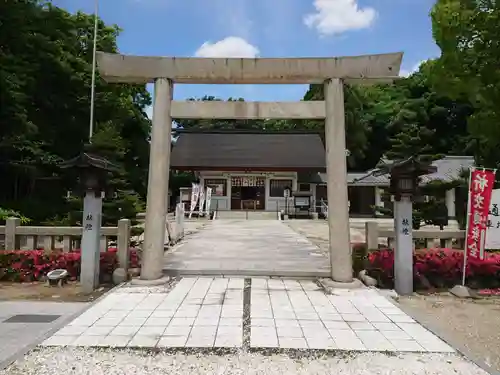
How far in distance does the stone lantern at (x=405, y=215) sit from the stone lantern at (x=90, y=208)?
5325 millimetres

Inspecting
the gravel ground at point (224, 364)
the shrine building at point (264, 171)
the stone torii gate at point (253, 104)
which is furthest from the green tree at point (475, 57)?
the shrine building at point (264, 171)

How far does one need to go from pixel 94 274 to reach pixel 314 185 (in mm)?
25351

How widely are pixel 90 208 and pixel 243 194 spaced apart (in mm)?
24151

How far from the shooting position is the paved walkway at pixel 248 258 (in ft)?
27.2

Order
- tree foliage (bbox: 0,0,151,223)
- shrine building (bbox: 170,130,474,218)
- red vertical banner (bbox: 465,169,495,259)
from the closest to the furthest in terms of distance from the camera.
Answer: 1. red vertical banner (bbox: 465,169,495,259)
2. tree foliage (bbox: 0,0,151,223)
3. shrine building (bbox: 170,130,474,218)

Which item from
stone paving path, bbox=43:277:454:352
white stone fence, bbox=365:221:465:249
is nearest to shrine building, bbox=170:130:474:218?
white stone fence, bbox=365:221:465:249

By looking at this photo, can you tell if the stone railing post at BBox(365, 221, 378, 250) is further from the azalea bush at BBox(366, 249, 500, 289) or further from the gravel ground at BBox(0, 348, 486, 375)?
the gravel ground at BBox(0, 348, 486, 375)

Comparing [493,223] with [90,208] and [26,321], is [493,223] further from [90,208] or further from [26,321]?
[26,321]

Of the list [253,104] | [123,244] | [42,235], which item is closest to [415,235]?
[253,104]

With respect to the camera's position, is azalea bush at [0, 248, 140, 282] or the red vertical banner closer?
the red vertical banner

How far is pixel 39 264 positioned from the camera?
792 cm

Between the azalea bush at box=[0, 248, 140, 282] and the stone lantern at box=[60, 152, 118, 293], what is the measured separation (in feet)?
1.47

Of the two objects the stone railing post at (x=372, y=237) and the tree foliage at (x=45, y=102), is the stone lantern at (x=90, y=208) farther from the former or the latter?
the tree foliage at (x=45, y=102)

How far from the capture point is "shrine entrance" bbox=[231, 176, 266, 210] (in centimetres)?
3083
